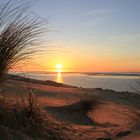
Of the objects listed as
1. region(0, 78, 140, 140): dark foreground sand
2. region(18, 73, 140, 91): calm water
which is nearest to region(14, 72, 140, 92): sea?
region(18, 73, 140, 91): calm water

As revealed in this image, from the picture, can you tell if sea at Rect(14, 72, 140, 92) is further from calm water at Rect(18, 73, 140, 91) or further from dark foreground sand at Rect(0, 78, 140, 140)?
dark foreground sand at Rect(0, 78, 140, 140)

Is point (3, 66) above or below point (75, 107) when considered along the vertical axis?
above

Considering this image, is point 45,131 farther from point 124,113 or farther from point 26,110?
point 124,113

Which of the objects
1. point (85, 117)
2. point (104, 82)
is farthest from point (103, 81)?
point (85, 117)

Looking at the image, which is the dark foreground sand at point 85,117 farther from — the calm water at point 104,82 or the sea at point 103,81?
the calm water at point 104,82

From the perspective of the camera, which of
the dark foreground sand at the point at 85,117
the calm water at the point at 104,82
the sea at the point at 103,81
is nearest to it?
the dark foreground sand at the point at 85,117

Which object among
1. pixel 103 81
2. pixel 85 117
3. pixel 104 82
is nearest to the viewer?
pixel 85 117

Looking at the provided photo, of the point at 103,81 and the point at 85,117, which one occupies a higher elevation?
the point at 103,81

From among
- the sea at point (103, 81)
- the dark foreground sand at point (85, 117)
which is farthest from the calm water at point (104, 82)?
the dark foreground sand at point (85, 117)

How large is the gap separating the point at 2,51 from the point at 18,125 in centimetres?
91

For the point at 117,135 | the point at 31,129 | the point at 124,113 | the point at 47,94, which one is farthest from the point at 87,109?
the point at 31,129

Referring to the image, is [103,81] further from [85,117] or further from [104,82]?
[85,117]

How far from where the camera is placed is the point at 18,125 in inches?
189

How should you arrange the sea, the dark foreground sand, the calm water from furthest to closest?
the calm water
the sea
the dark foreground sand
